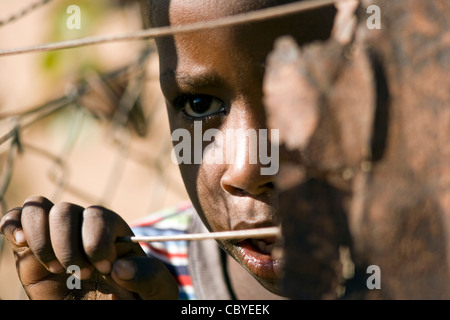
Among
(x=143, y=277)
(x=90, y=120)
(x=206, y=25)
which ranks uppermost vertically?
(x=90, y=120)

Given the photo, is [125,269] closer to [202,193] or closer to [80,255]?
[80,255]

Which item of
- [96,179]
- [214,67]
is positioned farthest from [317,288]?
[96,179]

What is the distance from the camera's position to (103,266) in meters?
0.57

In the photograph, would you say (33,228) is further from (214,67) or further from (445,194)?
(445,194)

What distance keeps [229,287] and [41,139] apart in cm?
124

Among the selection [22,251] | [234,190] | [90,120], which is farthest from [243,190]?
[90,120]

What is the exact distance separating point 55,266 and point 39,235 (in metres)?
0.03

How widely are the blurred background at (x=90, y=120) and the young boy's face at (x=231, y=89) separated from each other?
3.62 ft

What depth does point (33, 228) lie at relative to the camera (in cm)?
61

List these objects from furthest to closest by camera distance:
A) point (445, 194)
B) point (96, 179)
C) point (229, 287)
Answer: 1. point (96, 179)
2. point (229, 287)
3. point (445, 194)

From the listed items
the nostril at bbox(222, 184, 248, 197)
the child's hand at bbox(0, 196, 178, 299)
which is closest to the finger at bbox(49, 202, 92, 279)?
the child's hand at bbox(0, 196, 178, 299)

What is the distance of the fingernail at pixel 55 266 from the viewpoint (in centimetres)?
60

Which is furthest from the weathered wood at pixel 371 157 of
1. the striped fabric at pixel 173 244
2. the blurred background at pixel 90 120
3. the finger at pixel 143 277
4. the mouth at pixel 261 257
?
the blurred background at pixel 90 120

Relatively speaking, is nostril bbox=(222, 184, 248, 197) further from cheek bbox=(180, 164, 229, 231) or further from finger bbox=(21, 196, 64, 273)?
finger bbox=(21, 196, 64, 273)
